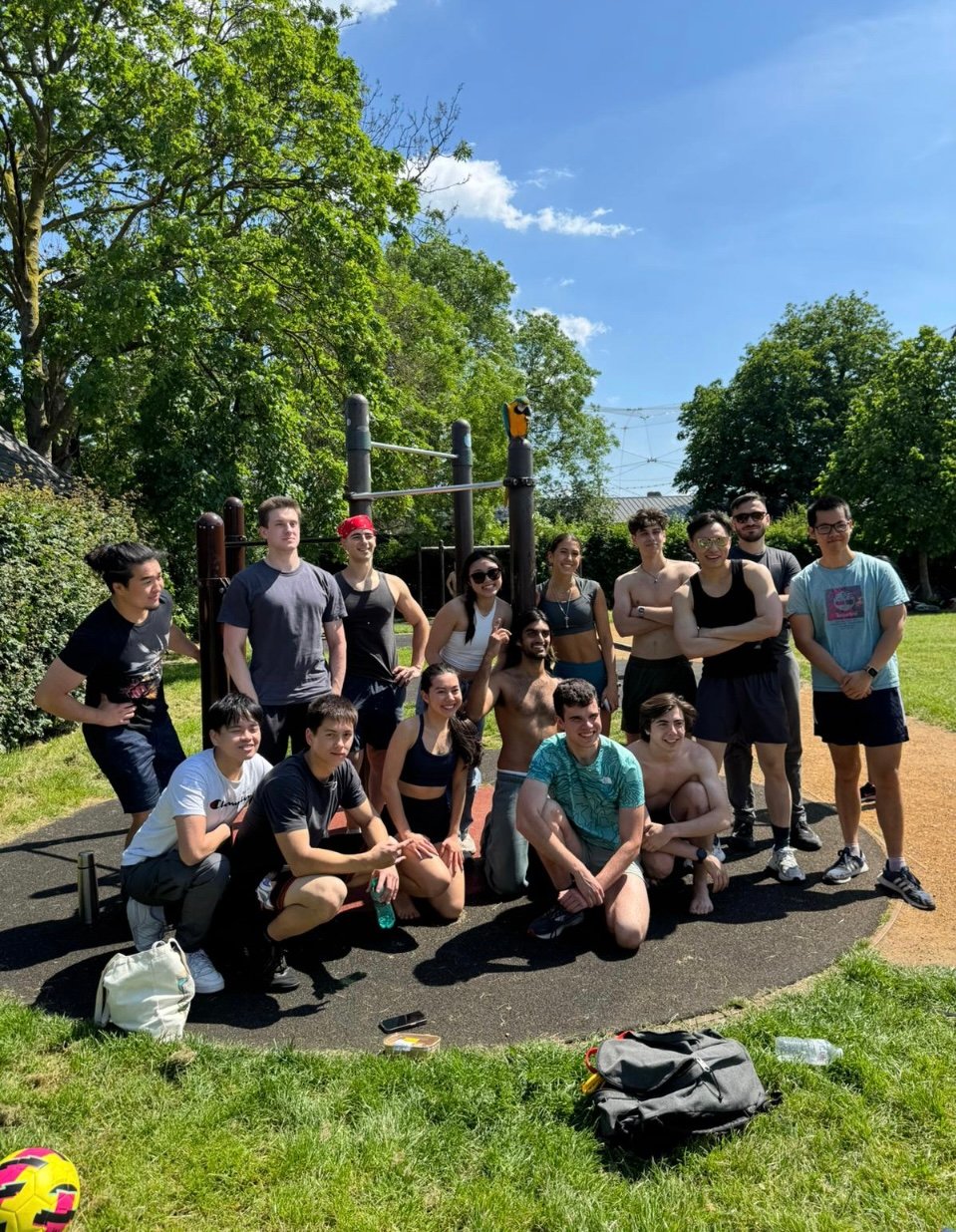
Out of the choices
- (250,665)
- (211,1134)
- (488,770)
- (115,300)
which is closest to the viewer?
(211,1134)

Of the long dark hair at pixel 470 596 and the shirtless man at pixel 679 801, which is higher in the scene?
the long dark hair at pixel 470 596

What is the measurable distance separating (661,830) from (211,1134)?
2.33 m

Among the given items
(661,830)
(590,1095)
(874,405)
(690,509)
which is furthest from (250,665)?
(690,509)

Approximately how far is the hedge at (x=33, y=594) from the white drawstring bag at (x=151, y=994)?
5.68m

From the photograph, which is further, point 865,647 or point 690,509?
point 690,509

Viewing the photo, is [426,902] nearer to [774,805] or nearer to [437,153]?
[774,805]

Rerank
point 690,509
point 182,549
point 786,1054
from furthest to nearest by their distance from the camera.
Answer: point 690,509 → point 182,549 → point 786,1054

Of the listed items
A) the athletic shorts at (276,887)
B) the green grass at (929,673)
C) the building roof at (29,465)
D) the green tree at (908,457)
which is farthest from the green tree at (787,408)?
the athletic shorts at (276,887)

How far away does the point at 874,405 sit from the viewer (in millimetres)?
28594

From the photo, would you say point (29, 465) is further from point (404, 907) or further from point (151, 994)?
point (151, 994)

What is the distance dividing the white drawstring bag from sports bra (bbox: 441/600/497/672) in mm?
2167

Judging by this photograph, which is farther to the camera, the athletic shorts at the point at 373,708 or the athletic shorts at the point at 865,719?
the athletic shorts at the point at 373,708

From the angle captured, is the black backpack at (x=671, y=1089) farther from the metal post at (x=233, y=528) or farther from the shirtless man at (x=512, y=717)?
the metal post at (x=233, y=528)

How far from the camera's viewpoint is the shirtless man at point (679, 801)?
164 inches
